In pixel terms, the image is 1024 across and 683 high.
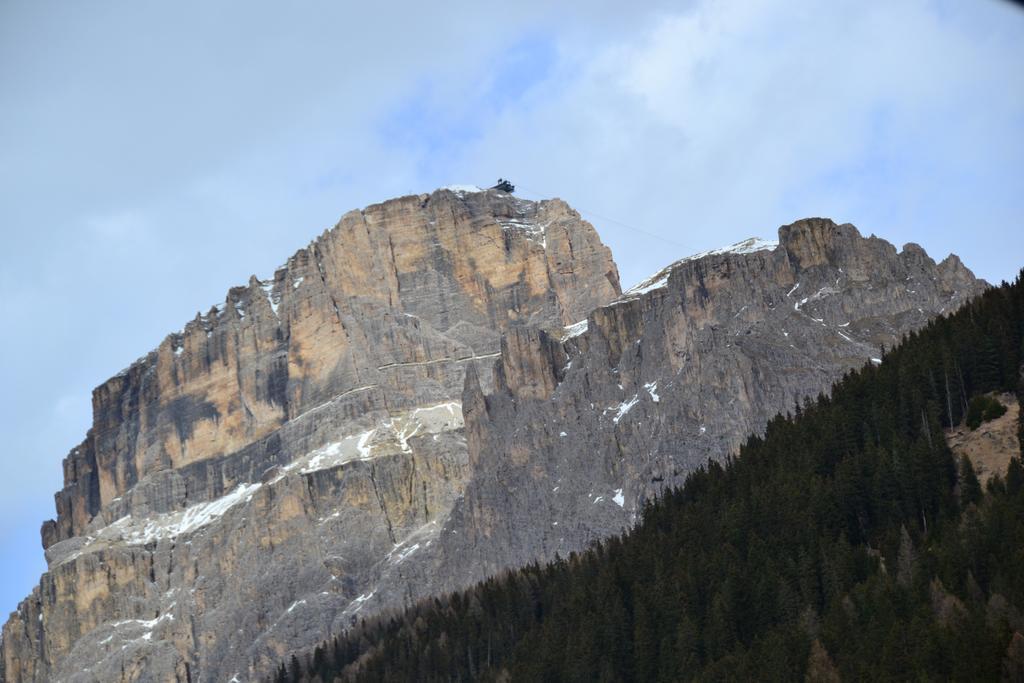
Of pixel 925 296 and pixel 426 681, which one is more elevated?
pixel 925 296

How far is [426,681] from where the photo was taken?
550ft

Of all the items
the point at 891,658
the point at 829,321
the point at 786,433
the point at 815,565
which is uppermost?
the point at 829,321

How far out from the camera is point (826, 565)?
434ft

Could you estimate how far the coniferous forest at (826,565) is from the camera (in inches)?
4651

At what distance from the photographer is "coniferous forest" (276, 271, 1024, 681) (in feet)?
388

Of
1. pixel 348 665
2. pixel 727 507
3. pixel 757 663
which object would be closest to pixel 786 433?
pixel 727 507

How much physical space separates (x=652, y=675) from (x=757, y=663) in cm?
1367

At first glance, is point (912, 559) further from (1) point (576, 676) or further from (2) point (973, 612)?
(1) point (576, 676)

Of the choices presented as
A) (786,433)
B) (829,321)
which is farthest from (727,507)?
(829,321)

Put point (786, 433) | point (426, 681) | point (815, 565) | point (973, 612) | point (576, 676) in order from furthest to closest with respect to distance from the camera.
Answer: point (426, 681)
point (786, 433)
point (576, 676)
point (815, 565)
point (973, 612)

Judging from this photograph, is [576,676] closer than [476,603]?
Yes

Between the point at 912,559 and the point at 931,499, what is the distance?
9.05 meters

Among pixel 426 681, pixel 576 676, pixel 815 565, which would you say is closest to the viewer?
pixel 815 565

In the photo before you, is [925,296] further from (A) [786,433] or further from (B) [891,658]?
Result: (B) [891,658]
